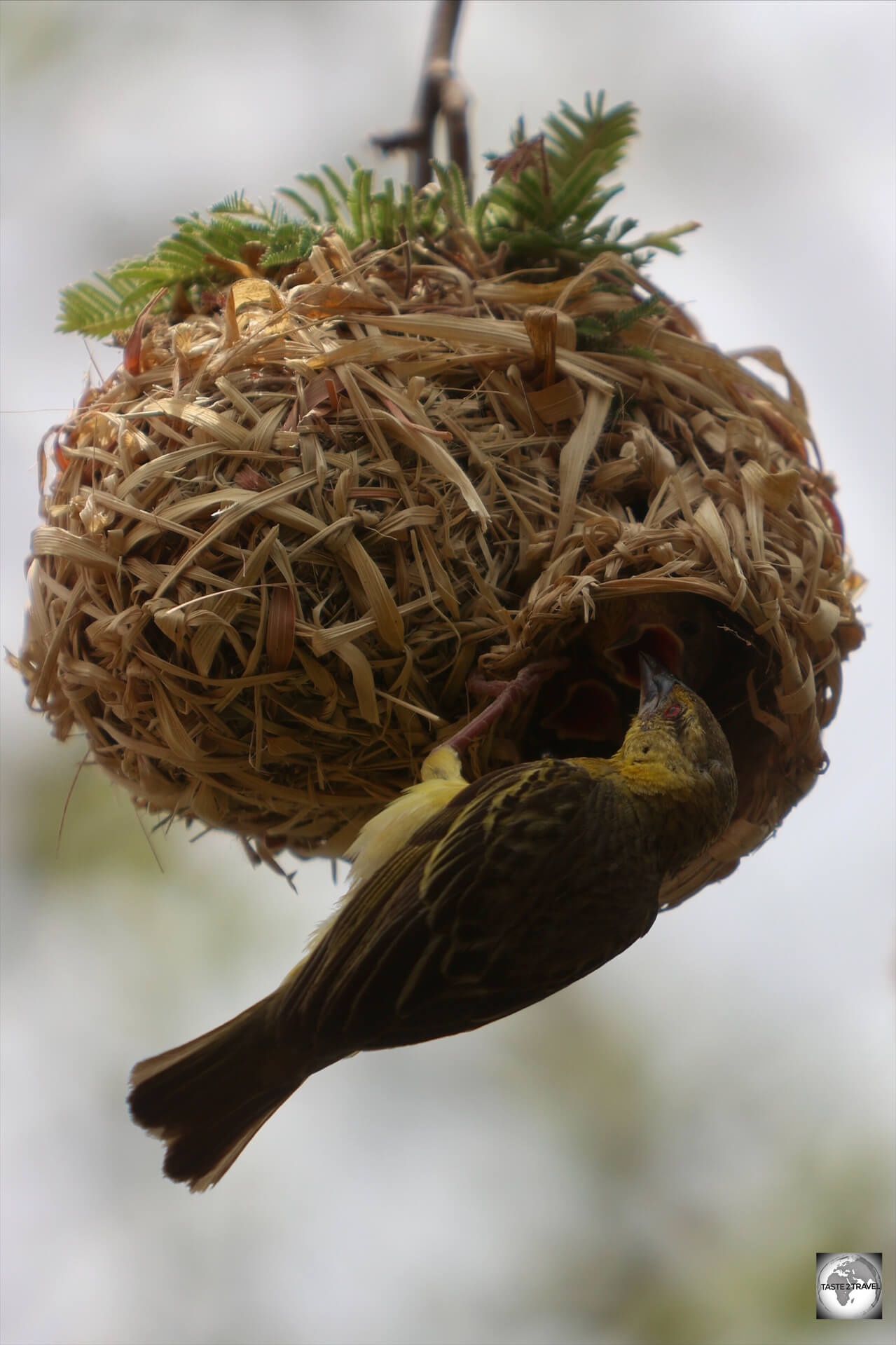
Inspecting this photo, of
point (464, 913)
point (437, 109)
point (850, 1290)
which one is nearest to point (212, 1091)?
point (464, 913)

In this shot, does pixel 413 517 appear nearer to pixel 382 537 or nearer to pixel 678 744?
pixel 382 537

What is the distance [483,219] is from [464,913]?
1.13 metres

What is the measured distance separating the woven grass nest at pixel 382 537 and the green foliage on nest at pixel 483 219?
0.06 metres

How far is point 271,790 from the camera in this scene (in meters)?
1.67

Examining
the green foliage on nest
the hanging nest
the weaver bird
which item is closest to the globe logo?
the hanging nest

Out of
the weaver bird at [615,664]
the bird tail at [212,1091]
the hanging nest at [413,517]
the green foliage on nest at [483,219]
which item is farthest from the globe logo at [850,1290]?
the green foliage on nest at [483,219]

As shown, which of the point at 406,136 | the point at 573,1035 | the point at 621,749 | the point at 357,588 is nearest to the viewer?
the point at 357,588

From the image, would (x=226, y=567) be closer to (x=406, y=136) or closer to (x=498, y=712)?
(x=498, y=712)

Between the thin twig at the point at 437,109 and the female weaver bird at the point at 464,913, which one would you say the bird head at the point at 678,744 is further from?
the thin twig at the point at 437,109

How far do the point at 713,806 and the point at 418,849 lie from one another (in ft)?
1.45

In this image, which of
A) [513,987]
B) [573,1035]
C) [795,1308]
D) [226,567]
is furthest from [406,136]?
[795,1308]

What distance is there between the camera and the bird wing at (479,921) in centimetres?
154

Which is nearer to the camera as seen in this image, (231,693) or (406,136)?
(231,693)

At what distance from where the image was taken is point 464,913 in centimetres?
154
